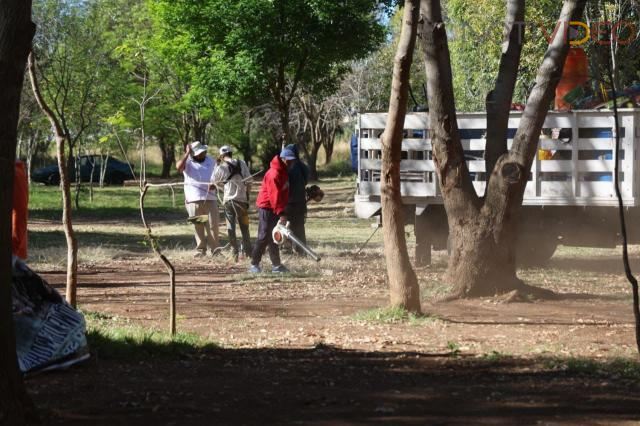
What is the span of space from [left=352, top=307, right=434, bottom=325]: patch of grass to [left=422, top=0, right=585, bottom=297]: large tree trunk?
Answer: 142 cm

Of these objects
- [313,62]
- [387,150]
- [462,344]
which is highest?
[313,62]

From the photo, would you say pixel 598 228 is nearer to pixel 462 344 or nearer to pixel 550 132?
pixel 550 132

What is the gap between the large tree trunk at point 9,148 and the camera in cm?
→ 517

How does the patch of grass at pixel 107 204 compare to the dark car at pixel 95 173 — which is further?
the dark car at pixel 95 173

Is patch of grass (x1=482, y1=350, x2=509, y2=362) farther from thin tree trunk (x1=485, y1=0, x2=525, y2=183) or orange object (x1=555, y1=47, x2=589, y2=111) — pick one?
orange object (x1=555, y1=47, x2=589, y2=111)

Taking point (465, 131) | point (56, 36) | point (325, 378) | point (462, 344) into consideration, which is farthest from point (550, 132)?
point (56, 36)

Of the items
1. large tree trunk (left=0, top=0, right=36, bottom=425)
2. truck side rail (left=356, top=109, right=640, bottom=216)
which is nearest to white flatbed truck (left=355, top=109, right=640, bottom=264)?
truck side rail (left=356, top=109, right=640, bottom=216)

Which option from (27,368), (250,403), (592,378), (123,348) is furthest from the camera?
(123,348)

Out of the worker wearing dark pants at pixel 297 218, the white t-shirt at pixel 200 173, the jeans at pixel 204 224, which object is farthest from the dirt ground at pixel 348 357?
the white t-shirt at pixel 200 173

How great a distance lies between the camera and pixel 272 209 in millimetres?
14453

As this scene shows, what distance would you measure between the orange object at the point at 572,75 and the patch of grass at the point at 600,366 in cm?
669

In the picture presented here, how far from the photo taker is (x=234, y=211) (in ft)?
52.0

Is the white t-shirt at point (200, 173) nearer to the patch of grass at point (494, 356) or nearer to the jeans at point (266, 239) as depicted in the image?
the jeans at point (266, 239)

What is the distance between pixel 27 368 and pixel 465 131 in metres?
8.79
